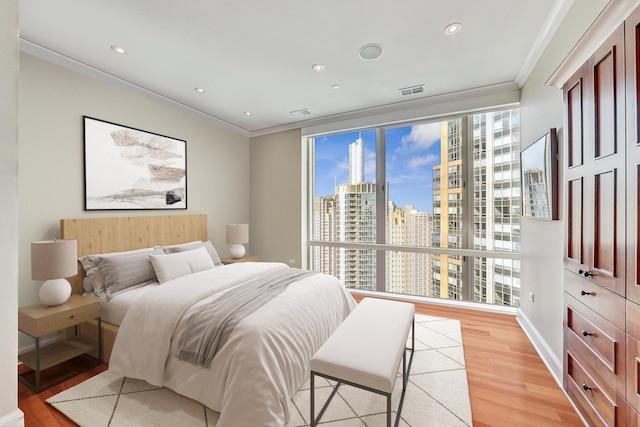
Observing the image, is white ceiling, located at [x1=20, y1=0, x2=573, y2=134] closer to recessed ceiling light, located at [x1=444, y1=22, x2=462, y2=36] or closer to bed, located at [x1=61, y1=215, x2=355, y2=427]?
recessed ceiling light, located at [x1=444, y1=22, x2=462, y2=36]

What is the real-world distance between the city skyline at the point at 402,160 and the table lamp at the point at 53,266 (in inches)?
131

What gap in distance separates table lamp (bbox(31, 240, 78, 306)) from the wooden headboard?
490mm

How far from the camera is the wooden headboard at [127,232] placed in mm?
2555

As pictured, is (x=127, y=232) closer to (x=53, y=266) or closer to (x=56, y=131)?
(x=53, y=266)

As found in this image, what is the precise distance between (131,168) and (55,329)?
71.3 inches

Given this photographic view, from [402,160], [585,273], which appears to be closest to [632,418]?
[585,273]

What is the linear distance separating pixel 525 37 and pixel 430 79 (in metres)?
0.89

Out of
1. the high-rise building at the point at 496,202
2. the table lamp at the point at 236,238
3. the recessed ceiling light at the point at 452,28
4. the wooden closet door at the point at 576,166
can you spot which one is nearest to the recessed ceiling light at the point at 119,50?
the table lamp at the point at 236,238

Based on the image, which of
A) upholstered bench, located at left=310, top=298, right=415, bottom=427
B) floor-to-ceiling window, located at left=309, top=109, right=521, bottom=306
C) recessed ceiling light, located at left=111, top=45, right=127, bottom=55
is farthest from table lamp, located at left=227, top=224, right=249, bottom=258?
upholstered bench, located at left=310, top=298, right=415, bottom=427

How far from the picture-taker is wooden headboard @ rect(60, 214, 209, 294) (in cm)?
255

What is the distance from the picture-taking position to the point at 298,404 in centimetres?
175

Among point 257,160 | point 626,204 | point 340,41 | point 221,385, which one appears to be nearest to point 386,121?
point 340,41

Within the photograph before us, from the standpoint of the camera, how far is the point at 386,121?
3.77 meters

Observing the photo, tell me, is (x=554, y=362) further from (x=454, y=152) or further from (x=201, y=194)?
(x=201, y=194)
